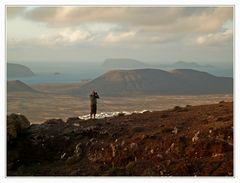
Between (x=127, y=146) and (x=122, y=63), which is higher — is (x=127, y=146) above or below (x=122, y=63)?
below

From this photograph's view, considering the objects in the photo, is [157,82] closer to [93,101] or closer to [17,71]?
[93,101]

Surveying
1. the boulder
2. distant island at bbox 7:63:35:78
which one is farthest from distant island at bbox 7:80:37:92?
the boulder

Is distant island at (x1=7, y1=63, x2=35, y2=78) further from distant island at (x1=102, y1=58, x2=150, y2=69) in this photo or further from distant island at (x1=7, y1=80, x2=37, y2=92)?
distant island at (x1=102, y1=58, x2=150, y2=69)

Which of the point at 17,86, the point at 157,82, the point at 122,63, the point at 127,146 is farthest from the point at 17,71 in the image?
the point at 157,82
